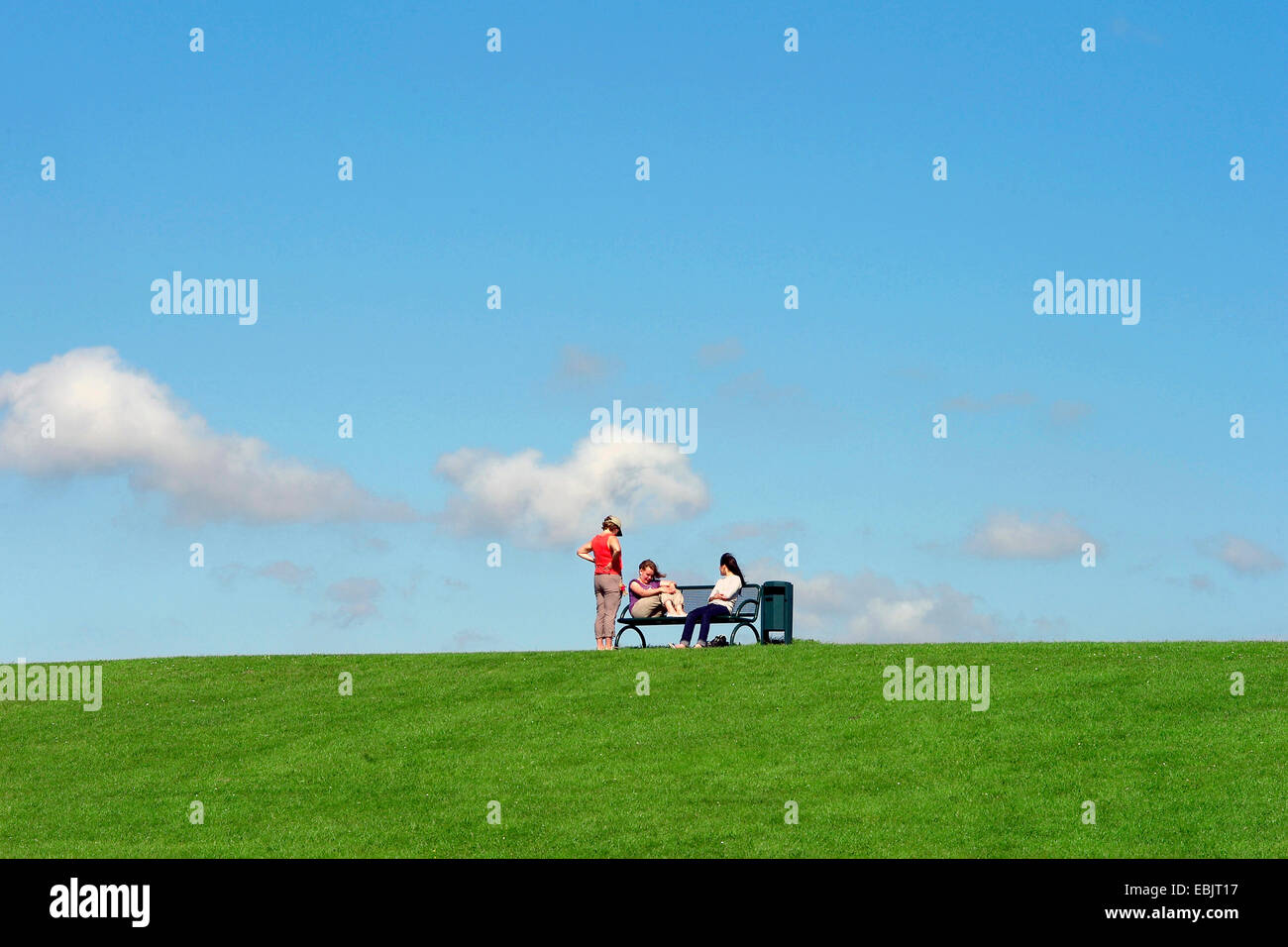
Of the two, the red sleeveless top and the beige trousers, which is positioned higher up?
the red sleeveless top

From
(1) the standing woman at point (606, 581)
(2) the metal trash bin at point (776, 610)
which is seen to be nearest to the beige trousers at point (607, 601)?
(1) the standing woman at point (606, 581)

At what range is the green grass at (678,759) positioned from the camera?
50.5 feet

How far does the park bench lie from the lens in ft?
82.4

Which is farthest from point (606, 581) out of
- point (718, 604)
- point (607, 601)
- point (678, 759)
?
point (678, 759)

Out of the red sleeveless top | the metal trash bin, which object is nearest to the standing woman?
the red sleeveless top

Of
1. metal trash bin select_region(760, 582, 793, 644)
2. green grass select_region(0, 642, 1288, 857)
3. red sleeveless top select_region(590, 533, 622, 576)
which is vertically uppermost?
red sleeveless top select_region(590, 533, 622, 576)

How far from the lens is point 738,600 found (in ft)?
83.9

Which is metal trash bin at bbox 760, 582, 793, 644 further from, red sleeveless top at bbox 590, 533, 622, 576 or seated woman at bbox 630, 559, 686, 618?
red sleeveless top at bbox 590, 533, 622, 576

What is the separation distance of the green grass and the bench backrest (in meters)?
1.68

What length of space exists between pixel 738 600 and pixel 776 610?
0.75 metres

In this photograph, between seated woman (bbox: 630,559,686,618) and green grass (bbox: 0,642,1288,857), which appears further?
seated woman (bbox: 630,559,686,618)

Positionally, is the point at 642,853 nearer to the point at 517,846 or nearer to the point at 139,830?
the point at 517,846
